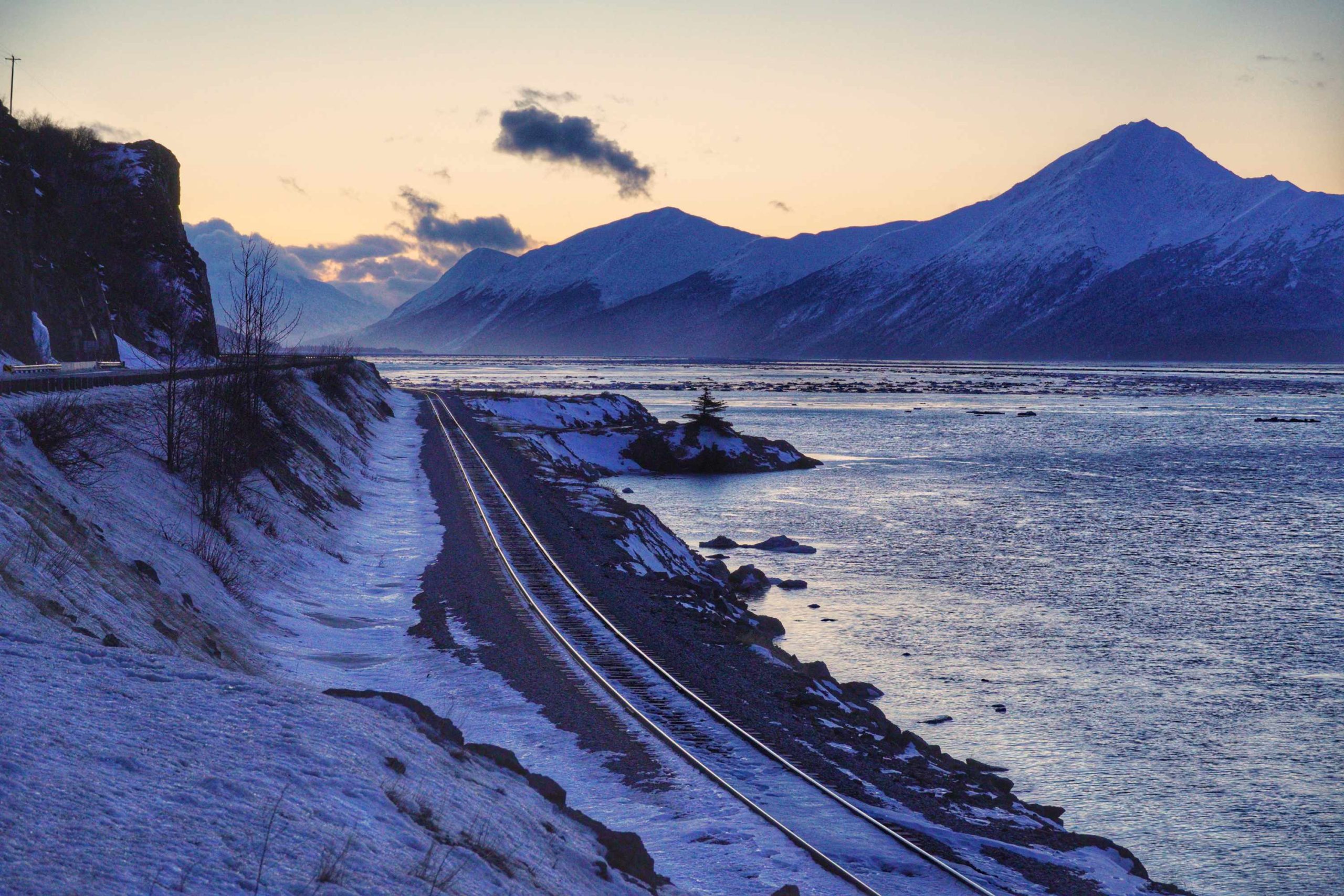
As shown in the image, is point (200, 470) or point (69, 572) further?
point (200, 470)

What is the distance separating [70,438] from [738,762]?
12.6 meters

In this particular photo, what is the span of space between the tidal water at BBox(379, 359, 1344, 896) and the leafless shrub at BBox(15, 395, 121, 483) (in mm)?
14470

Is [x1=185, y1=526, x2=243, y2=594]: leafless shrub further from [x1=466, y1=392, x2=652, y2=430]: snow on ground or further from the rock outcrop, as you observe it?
[x1=466, y1=392, x2=652, y2=430]: snow on ground

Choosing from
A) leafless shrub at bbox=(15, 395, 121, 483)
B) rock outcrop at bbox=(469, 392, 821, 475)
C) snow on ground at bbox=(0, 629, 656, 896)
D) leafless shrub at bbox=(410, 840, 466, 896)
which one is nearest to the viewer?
snow on ground at bbox=(0, 629, 656, 896)

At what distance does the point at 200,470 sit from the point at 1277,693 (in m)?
22.4

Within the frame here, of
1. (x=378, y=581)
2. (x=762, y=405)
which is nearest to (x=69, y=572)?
(x=378, y=581)

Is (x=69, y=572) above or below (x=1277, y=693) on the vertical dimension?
above

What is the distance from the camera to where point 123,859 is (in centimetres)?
581

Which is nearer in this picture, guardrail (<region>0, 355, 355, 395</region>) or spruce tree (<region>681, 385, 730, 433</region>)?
guardrail (<region>0, 355, 355, 395</region>)

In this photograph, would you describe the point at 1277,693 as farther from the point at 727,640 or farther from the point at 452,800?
the point at 452,800

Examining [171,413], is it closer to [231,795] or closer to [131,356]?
[231,795]

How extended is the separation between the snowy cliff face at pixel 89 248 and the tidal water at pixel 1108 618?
25302mm

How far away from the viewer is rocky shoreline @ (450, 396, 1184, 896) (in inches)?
460

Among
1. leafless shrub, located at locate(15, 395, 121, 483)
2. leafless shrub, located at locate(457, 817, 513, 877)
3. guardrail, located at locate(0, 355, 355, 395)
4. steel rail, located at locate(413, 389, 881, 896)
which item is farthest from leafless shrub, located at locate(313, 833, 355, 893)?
guardrail, located at locate(0, 355, 355, 395)
